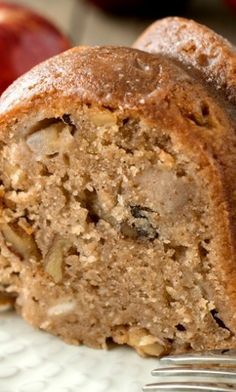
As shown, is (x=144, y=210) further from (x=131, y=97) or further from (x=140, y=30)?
(x=140, y=30)

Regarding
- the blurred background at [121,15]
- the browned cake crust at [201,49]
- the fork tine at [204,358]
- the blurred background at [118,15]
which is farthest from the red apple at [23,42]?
the fork tine at [204,358]

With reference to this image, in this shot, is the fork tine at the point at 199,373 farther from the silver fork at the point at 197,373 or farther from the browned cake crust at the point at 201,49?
the browned cake crust at the point at 201,49

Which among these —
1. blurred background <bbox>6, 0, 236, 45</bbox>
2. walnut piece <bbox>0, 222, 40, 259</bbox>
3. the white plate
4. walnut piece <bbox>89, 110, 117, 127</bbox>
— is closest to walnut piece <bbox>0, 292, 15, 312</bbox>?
the white plate

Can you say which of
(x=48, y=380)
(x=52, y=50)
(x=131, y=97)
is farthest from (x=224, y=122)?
(x=52, y=50)

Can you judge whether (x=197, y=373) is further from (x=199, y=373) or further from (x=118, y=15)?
(x=118, y=15)

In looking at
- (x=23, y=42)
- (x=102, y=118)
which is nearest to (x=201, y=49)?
(x=102, y=118)

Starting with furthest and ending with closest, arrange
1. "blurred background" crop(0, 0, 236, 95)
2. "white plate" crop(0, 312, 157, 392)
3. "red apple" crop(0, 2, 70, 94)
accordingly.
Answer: "blurred background" crop(0, 0, 236, 95) → "red apple" crop(0, 2, 70, 94) → "white plate" crop(0, 312, 157, 392)

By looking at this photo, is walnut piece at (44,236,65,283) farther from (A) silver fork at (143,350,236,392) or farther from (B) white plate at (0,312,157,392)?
(A) silver fork at (143,350,236,392)
